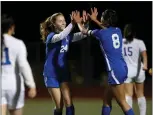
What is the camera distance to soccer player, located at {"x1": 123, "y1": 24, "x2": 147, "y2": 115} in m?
7.77

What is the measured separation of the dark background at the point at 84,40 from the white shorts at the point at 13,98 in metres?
8.68

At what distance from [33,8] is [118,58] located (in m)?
12.8

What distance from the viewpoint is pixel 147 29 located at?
19062mm

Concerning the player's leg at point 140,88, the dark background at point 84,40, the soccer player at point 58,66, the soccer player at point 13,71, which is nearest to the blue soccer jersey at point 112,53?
the soccer player at point 58,66

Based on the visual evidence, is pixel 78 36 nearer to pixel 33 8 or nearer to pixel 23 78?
pixel 23 78

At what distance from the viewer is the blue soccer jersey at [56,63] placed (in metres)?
6.96

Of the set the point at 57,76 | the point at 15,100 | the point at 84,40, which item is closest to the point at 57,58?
the point at 57,76

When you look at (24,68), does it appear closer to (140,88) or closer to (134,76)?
(134,76)

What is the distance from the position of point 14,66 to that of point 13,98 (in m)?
0.36

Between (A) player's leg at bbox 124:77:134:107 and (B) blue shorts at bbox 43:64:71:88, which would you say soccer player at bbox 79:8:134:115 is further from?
(A) player's leg at bbox 124:77:134:107

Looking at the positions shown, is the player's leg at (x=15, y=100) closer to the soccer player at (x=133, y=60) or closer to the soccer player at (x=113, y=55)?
the soccer player at (x=113, y=55)

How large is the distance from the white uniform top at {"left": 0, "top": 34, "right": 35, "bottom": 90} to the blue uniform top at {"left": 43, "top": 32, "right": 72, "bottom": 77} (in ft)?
4.72

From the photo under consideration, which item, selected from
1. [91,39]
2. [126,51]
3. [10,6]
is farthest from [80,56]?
[126,51]

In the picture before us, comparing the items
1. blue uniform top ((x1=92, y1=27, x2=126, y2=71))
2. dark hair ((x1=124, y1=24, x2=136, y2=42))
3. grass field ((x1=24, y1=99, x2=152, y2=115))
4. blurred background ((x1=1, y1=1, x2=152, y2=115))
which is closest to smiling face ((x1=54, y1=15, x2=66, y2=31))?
blue uniform top ((x1=92, y1=27, x2=126, y2=71))
